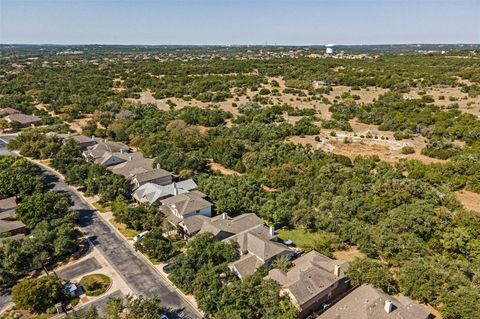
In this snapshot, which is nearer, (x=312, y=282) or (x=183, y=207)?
(x=312, y=282)

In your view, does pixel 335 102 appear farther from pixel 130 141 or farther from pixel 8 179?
pixel 8 179

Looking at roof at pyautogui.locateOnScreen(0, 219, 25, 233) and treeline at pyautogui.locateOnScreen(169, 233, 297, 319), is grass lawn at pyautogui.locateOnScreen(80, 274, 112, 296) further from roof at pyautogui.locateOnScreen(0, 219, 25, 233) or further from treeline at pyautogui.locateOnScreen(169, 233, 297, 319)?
roof at pyautogui.locateOnScreen(0, 219, 25, 233)

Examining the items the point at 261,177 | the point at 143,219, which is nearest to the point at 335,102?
the point at 261,177

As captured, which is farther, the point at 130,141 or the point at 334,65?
the point at 334,65

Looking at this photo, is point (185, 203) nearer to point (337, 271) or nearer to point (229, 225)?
point (229, 225)

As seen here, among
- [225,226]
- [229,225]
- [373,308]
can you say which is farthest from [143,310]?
[373,308]

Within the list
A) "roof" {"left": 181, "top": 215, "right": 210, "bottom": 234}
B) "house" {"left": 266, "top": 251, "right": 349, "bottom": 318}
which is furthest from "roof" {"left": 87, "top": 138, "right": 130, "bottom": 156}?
"house" {"left": 266, "top": 251, "right": 349, "bottom": 318}

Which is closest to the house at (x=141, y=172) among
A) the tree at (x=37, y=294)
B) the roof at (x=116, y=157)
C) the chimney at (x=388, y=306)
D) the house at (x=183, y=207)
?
the roof at (x=116, y=157)
